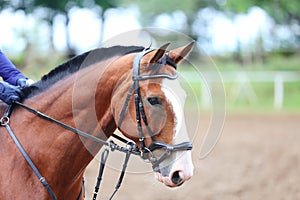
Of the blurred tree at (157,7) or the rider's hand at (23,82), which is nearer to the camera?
the rider's hand at (23,82)

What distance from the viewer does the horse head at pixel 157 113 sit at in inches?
113

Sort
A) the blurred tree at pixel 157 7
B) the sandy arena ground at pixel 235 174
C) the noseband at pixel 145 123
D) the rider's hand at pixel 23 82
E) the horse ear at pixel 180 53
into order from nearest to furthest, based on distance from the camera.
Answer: the noseband at pixel 145 123 → the horse ear at pixel 180 53 → the rider's hand at pixel 23 82 → the sandy arena ground at pixel 235 174 → the blurred tree at pixel 157 7

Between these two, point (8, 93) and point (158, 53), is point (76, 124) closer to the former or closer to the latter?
point (8, 93)

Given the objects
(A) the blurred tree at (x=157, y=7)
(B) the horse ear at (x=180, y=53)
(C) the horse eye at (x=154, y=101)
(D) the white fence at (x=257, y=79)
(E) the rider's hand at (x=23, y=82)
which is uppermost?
(A) the blurred tree at (x=157, y=7)

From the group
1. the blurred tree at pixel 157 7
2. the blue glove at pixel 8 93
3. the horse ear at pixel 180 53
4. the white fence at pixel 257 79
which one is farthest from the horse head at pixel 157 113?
the blurred tree at pixel 157 7

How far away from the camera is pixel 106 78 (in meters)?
3.14

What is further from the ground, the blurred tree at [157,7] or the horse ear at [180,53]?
the blurred tree at [157,7]

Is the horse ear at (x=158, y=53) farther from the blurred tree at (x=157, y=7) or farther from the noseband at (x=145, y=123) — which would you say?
the blurred tree at (x=157, y=7)

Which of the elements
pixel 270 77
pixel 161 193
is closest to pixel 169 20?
pixel 270 77

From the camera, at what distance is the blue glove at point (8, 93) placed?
3287 mm

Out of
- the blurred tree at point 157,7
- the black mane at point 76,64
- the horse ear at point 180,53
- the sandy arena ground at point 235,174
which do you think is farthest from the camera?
the blurred tree at point 157,7

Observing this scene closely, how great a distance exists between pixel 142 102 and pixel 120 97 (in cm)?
17

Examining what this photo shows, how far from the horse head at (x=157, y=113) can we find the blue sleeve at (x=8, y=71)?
919 mm

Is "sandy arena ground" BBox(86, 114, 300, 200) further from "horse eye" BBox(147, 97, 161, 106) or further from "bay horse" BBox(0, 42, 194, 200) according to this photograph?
"horse eye" BBox(147, 97, 161, 106)
